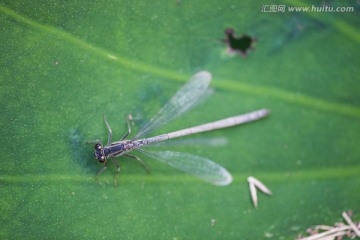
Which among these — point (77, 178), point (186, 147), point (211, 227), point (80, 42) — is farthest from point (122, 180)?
point (80, 42)

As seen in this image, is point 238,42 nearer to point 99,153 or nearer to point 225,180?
point 225,180

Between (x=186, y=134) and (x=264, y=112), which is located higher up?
(x=264, y=112)

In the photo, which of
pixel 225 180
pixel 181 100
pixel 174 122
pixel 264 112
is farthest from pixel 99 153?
pixel 264 112

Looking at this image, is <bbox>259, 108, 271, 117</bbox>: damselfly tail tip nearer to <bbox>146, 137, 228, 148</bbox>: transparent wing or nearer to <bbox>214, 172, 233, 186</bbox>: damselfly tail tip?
<bbox>146, 137, 228, 148</bbox>: transparent wing

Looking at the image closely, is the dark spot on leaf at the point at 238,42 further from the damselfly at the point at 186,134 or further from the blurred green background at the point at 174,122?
the damselfly at the point at 186,134

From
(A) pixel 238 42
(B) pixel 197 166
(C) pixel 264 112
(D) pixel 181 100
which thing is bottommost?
(B) pixel 197 166

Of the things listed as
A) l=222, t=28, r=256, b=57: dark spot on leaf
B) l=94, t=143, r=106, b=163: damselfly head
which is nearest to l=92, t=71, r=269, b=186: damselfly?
l=94, t=143, r=106, b=163: damselfly head

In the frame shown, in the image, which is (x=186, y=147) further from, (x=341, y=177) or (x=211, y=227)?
(x=341, y=177)
